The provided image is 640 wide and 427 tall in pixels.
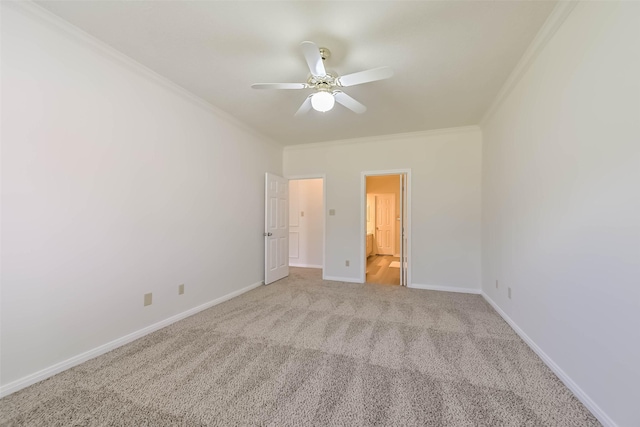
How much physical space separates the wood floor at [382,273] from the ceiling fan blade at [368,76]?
348 centimetres

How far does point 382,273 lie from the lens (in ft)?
17.5

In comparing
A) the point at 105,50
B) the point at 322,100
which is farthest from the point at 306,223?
the point at 105,50

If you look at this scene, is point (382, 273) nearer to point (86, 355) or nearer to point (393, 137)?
point (393, 137)

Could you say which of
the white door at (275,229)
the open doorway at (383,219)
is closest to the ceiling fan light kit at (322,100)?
the white door at (275,229)

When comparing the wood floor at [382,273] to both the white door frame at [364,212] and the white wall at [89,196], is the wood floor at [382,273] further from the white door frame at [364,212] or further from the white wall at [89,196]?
the white wall at [89,196]

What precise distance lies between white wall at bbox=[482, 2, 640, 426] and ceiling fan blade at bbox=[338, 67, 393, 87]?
116 cm

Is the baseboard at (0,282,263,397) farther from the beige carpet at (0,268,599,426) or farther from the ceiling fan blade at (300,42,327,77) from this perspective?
the ceiling fan blade at (300,42,327,77)

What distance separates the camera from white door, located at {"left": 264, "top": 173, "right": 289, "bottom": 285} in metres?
4.32

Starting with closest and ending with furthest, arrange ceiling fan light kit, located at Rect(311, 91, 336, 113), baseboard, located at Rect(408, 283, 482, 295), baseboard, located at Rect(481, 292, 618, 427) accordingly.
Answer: baseboard, located at Rect(481, 292, 618, 427), ceiling fan light kit, located at Rect(311, 91, 336, 113), baseboard, located at Rect(408, 283, 482, 295)

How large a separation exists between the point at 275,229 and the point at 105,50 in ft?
10.1

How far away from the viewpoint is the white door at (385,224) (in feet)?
26.3

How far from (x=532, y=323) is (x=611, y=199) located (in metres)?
1.37

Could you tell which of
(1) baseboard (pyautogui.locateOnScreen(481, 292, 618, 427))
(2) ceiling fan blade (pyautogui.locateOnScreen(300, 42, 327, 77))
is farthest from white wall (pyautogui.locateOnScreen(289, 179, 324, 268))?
(2) ceiling fan blade (pyautogui.locateOnScreen(300, 42, 327, 77))

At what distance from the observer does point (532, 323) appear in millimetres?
2197
